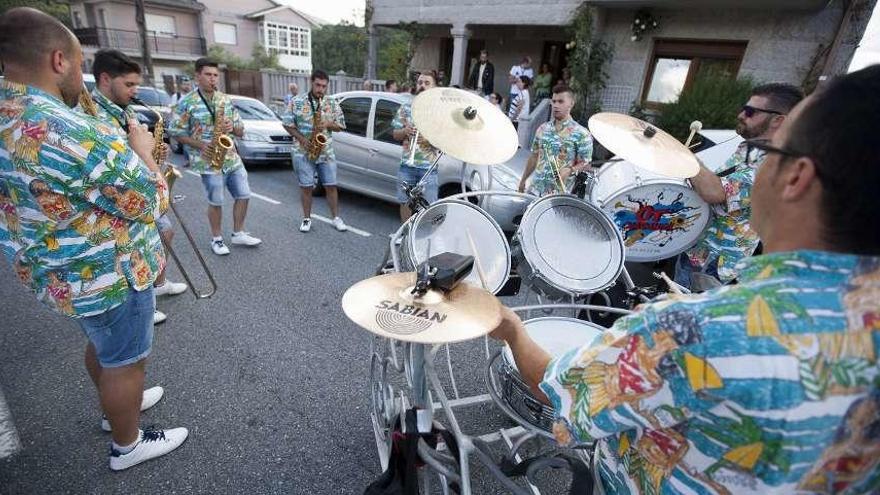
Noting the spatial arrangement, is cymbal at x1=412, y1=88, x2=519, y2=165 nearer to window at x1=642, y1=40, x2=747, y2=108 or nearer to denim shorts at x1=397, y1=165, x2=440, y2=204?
denim shorts at x1=397, y1=165, x2=440, y2=204

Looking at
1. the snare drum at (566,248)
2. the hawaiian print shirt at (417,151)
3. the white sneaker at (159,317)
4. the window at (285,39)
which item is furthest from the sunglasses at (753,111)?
the window at (285,39)

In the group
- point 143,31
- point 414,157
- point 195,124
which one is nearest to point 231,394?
point 195,124

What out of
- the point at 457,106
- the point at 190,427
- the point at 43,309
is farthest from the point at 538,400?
the point at 43,309

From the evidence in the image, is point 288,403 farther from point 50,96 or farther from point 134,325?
point 50,96

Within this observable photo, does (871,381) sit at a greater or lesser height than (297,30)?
lesser

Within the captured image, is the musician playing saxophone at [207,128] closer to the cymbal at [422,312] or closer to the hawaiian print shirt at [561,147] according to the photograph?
the hawaiian print shirt at [561,147]

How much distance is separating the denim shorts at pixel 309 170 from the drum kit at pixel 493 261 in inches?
114

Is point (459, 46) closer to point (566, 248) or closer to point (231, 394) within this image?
point (566, 248)

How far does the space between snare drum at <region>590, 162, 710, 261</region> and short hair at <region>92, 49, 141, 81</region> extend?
3534 millimetres

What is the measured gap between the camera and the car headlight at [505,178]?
16.6 ft

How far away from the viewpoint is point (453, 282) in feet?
4.31

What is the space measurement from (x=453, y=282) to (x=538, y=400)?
465 millimetres

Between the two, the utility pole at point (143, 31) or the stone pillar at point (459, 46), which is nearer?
the stone pillar at point (459, 46)

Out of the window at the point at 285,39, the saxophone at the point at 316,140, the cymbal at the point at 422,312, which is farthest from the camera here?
the window at the point at 285,39
